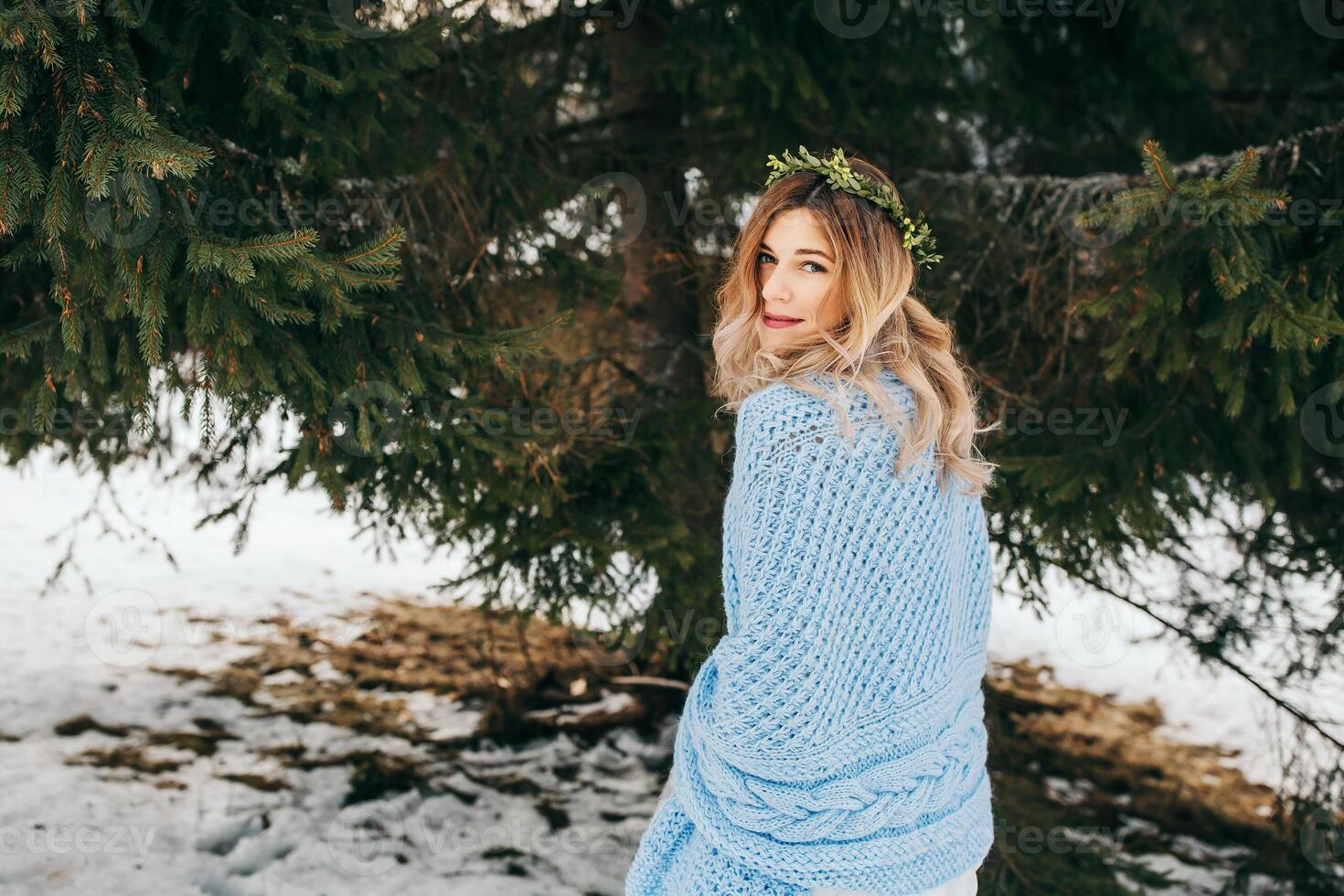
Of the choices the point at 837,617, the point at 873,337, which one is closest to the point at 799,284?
the point at 873,337

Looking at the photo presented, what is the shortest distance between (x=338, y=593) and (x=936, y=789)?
5.93 m

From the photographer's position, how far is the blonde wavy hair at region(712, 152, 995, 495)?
5.98ft

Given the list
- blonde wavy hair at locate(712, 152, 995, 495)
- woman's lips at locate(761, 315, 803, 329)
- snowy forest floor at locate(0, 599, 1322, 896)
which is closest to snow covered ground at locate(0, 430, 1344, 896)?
snowy forest floor at locate(0, 599, 1322, 896)

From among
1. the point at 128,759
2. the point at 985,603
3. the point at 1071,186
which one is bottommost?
the point at 128,759

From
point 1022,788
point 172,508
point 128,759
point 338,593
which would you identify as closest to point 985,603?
point 1022,788

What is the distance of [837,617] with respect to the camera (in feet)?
5.62

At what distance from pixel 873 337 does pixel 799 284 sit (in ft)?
0.64

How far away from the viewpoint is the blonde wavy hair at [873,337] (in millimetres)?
1824

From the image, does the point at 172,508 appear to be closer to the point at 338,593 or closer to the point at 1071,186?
the point at 338,593

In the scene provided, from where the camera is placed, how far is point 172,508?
907 cm

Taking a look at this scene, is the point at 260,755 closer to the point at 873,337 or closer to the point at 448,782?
the point at 448,782

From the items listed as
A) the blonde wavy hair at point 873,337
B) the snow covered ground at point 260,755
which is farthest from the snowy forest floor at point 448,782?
the blonde wavy hair at point 873,337

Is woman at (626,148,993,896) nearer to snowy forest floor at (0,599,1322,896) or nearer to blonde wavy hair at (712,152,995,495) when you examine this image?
blonde wavy hair at (712,152,995,495)

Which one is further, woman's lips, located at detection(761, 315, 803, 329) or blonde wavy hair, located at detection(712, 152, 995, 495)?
woman's lips, located at detection(761, 315, 803, 329)
